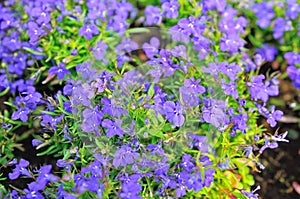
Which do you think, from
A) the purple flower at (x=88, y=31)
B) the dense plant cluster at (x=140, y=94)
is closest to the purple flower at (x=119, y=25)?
the dense plant cluster at (x=140, y=94)

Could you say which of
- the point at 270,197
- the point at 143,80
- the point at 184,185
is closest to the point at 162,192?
the point at 184,185

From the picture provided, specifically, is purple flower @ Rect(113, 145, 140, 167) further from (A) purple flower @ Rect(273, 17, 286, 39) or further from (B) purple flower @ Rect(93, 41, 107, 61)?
(A) purple flower @ Rect(273, 17, 286, 39)

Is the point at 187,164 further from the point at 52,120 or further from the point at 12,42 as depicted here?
the point at 12,42

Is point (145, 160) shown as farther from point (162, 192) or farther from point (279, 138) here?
point (279, 138)

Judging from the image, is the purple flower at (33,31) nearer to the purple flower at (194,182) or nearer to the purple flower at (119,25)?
the purple flower at (119,25)

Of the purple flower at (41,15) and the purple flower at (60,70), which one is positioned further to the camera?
the purple flower at (41,15)

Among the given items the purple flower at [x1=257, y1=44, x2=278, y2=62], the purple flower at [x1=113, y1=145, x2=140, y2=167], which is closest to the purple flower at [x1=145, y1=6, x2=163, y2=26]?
the purple flower at [x1=257, y1=44, x2=278, y2=62]
